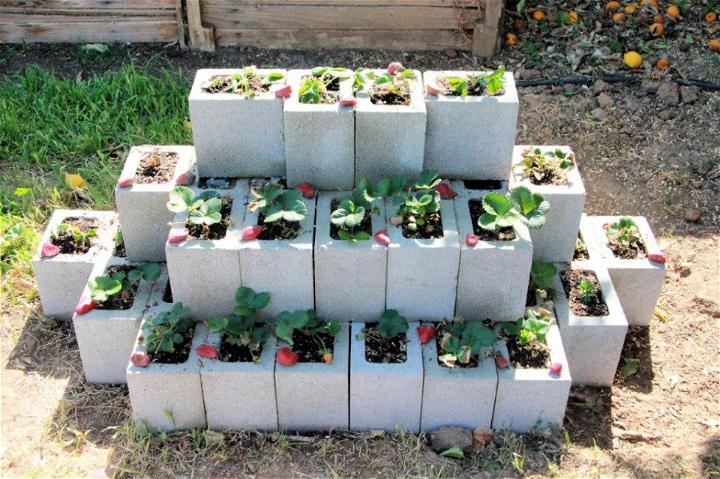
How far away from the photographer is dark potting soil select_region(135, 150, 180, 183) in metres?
3.58

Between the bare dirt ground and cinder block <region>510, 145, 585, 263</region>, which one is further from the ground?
cinder block <region>510, 145, 585, 263</region>

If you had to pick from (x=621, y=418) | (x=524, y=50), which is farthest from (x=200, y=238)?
(x=524, y=50)

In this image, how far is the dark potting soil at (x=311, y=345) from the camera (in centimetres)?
328

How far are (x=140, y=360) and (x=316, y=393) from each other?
0.67 meters

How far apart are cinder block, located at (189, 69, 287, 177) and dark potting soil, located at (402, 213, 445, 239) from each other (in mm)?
656

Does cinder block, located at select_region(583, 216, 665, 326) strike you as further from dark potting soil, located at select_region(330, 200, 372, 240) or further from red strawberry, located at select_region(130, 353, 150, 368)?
red strawberry, located at select_region(130, 353, 150, 368)

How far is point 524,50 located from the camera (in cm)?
575

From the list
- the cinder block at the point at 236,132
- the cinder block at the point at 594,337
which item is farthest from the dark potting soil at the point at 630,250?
the cinder block at the point at 236,132

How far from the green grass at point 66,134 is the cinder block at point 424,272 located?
1.85m

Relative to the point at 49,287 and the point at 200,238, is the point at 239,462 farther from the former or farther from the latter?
the point at 49,287

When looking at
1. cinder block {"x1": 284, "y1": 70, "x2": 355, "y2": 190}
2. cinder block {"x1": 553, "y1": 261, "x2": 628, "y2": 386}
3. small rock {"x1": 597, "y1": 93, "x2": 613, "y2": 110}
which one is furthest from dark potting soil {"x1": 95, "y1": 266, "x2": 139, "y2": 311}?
small rock {"x1": 597, "y1": 93, "x2": 613, "y2": 110}

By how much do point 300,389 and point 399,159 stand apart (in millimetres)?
1002

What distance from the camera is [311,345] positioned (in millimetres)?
3338

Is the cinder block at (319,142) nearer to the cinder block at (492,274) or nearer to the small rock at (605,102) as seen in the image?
the cinder block at (492,274)
